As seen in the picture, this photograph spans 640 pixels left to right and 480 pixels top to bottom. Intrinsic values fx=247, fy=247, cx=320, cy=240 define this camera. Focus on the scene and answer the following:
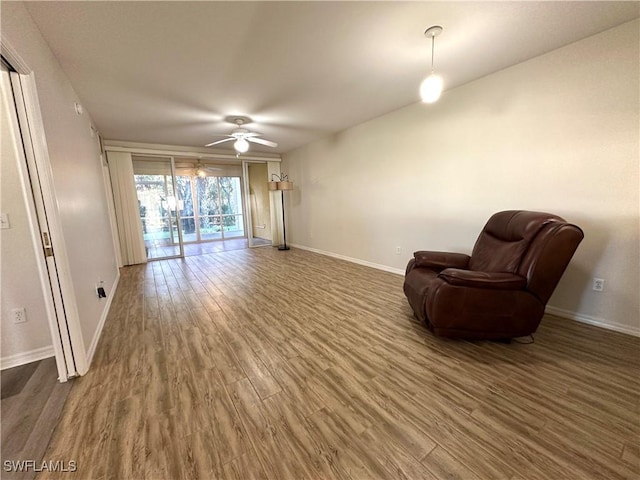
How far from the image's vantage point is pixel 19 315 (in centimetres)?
196

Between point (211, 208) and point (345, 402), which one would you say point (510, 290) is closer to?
point (345, 402)

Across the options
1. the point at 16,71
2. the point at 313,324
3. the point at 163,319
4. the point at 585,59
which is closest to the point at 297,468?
the point at 313,324

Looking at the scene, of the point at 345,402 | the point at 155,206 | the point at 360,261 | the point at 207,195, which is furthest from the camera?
the point at 207,195

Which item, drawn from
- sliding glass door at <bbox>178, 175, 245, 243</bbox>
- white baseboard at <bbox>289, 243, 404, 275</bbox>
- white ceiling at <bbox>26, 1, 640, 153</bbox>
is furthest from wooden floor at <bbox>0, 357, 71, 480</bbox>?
sliding glass door at <bbox>178, 175, 245, 243</bbox>

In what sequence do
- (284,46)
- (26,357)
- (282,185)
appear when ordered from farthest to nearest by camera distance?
(282,185)
(284,46)
(26,357)

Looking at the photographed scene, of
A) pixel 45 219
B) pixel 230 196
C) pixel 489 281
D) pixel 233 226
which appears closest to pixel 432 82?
pixel 489 281

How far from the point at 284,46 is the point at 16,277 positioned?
2862 mm

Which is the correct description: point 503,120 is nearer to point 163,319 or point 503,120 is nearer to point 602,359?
point 602,359

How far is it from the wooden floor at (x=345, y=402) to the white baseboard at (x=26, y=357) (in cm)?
40

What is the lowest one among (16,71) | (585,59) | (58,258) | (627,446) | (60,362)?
(627,446)

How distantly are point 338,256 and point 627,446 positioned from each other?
166 inches

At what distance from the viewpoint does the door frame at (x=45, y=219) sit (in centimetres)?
149

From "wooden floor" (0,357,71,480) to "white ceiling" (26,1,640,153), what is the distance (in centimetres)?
252

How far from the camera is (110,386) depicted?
66.2 inches
